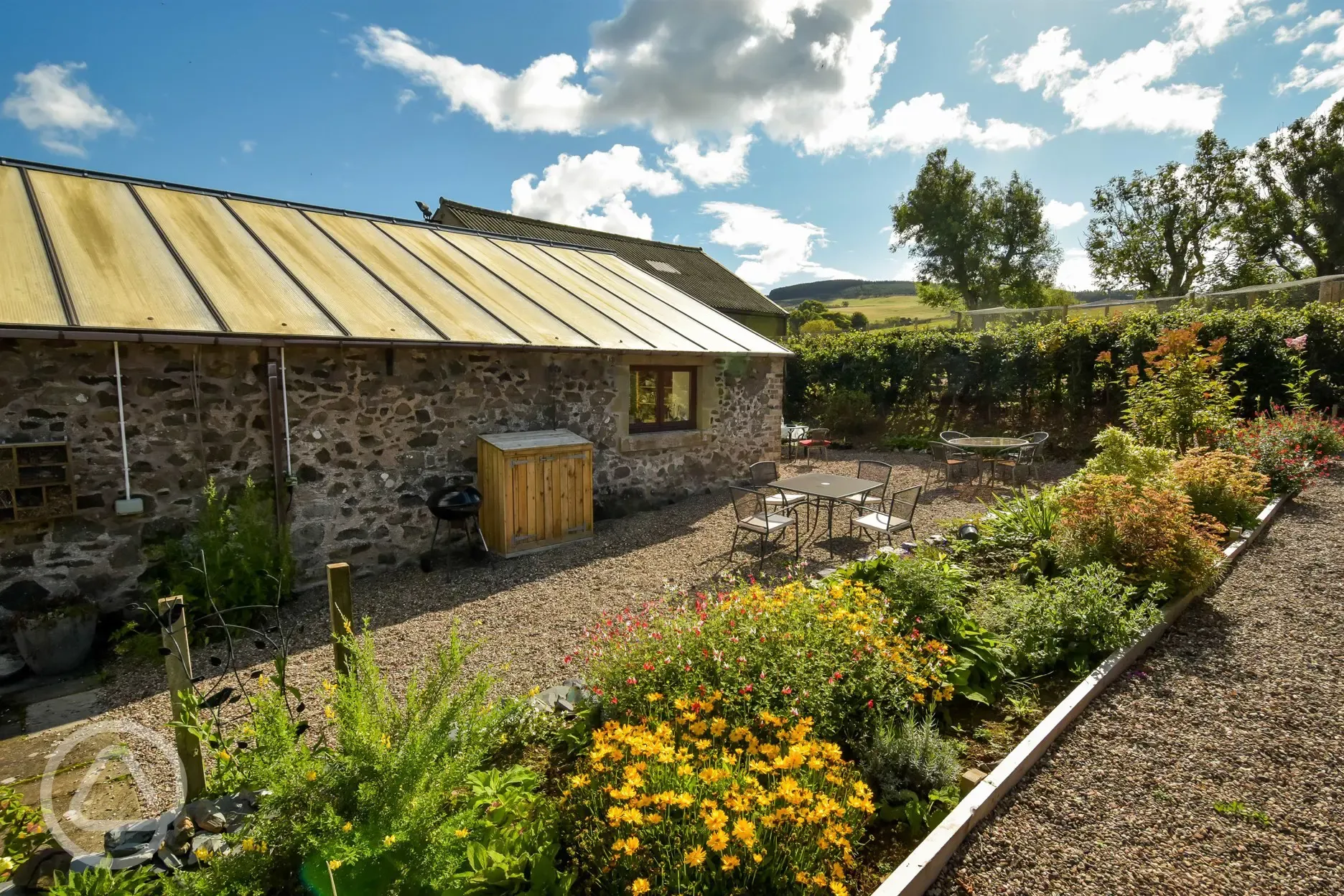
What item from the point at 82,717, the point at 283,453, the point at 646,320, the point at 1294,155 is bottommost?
the point at 82,717

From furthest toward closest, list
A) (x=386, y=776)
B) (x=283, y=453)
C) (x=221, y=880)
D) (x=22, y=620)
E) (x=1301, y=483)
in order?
(x=1301, y=483) → (x=283, y=453) → (x=22, y=620) → (x=386, y=776) → (x=221, y=880)

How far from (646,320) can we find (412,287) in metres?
3.54

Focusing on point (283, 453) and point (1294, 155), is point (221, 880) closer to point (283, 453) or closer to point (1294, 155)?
point (283, 453)

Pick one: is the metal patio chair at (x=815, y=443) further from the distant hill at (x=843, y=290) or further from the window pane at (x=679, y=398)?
the distant hill at (x=843, y=290)

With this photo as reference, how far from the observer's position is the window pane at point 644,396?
9484mm

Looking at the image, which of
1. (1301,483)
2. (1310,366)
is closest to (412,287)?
(1301,483)

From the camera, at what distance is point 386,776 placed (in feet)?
6.94

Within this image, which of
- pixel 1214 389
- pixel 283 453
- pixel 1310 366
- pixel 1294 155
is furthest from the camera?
pixel 1294 155

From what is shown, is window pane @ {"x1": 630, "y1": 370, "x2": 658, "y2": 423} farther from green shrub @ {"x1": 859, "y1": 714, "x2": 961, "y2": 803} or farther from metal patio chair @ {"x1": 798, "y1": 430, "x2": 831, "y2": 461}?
green shrub @ {"x1": 859, "y1": 714, "x2": 961, "y2": 803}

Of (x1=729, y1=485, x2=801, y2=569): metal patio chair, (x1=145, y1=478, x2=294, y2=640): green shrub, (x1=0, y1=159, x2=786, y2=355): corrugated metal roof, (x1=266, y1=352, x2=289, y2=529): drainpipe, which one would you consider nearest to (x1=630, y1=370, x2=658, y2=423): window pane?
(x1=0, y1=159, x2=786, y2=355): corrugated metal roof

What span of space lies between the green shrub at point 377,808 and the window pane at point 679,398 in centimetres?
766

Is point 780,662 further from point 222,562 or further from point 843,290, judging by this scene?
point 843,290

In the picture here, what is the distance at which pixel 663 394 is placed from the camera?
996cm
